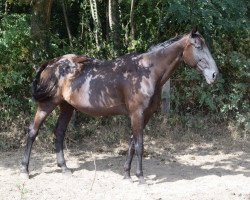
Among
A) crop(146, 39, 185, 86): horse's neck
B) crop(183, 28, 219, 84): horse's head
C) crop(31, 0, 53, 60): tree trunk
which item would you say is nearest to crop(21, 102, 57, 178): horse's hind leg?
crop(146, 39, 185, 86): horse's neck

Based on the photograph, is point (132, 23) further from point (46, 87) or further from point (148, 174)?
point (148, 174)

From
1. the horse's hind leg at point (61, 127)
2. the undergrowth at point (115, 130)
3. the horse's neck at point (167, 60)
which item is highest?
the horse's neck at point (167, 60)

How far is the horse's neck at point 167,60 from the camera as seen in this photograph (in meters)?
5.84

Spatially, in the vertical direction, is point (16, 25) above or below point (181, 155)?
above

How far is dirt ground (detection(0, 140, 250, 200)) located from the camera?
543 cm

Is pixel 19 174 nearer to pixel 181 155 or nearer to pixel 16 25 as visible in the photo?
pixel 181 155

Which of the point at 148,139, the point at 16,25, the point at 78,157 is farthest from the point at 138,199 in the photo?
the point at 16,25

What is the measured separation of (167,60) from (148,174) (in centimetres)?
181

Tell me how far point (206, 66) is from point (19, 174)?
3.08m

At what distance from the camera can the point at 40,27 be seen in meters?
8.66

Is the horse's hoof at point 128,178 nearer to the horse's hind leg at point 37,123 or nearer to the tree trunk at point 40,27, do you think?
the horse's hind leg at point 37,123

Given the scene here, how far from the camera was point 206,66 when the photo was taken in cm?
572

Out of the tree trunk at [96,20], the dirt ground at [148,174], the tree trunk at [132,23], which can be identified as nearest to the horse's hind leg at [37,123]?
the dirt ground at [148,174]

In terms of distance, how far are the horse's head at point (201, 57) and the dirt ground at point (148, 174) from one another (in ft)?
4.71
